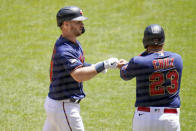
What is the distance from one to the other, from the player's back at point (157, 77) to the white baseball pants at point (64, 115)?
65cm

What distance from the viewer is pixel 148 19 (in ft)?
29.9

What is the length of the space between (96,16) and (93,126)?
4580 mm

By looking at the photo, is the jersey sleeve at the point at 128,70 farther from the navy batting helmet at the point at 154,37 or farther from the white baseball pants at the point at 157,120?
the white baseball pants at the point at 157,120

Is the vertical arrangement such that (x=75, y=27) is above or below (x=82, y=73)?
above

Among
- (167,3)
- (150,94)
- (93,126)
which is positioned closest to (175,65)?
(150,94)

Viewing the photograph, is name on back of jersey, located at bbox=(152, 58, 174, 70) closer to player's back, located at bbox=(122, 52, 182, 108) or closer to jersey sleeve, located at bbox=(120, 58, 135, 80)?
player's back, located at bbox=(122, 52, 182, 108)

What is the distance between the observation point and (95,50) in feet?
26.6

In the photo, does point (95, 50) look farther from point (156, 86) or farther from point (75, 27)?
point (156, 86)

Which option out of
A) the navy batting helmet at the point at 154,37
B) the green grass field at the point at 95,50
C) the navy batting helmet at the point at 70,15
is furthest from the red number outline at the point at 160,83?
the green grass field at the point at 95,50

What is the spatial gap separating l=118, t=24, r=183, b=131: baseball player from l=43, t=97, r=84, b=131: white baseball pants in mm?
609

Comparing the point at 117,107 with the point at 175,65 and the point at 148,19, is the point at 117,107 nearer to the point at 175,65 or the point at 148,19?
the point at 175,65

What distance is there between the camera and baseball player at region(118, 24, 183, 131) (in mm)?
3551

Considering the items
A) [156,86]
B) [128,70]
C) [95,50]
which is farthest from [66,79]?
[95,50]

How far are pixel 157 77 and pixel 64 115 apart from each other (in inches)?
40.4
